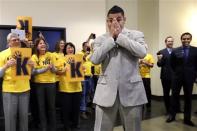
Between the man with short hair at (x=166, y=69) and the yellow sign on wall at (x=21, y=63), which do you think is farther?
the man with short hair at (x=166, y=69)

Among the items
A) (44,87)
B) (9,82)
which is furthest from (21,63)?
(44,87)

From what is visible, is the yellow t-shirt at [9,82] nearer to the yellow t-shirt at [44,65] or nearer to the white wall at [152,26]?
the yellow t-shirt at [44,65]

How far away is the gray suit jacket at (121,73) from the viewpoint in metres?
2.30

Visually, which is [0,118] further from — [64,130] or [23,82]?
[23,82]

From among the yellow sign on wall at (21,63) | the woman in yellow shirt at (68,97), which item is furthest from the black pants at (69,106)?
the yellow sign on wall at (21,63)

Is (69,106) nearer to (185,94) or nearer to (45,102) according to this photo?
(45,102)

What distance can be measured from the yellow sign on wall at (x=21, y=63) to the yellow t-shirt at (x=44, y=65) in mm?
535

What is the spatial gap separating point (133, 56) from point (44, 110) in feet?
7.47

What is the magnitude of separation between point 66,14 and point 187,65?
3.25 metres

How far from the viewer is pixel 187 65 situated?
528cm

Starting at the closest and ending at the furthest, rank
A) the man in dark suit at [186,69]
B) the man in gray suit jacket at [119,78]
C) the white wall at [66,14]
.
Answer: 1. the man in gray suit jacket at [119,78]
2. the man in dark suit at [186,69]
3. the white wall at [66,14]

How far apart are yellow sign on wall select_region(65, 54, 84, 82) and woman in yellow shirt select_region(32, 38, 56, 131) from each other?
23 cm

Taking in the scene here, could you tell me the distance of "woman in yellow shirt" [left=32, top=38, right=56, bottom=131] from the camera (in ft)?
13.9

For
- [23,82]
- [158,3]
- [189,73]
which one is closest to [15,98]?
[23,82]
